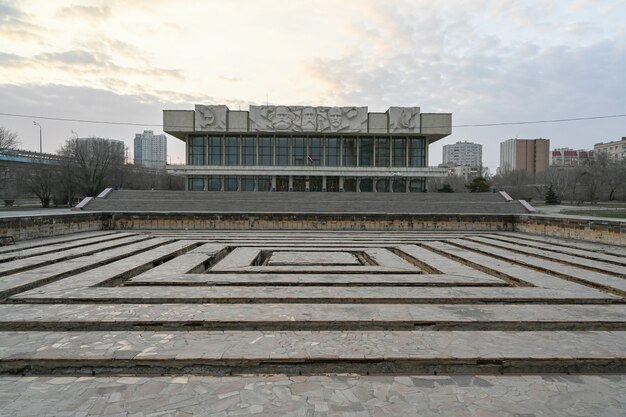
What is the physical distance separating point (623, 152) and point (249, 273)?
A: 113 metres

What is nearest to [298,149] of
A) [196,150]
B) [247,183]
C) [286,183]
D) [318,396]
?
[286,183]

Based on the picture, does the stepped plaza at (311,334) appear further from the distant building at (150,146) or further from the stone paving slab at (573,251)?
the distant building at (150,146)

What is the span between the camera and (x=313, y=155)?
45.0 metres

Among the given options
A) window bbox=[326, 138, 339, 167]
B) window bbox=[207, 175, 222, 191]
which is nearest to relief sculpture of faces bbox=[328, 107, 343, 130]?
window bbox=[326, 138, 339, 167]

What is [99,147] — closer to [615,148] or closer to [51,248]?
[51,248]

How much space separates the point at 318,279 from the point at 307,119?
120 ft

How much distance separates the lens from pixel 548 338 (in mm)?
5266

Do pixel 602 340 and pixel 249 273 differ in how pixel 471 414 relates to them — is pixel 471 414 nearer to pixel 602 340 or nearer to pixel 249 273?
pixel 602 340

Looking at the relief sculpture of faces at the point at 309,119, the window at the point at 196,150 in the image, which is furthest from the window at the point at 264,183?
the window at the point at 196,150

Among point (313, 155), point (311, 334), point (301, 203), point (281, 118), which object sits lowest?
point (311, 334)

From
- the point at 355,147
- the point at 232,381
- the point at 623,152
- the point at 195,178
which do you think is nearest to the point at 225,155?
the point at 195,178

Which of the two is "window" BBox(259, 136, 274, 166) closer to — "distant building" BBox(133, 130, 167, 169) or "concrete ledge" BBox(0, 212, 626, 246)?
"concrete ledge" BBox(0, 212, 626, 246)

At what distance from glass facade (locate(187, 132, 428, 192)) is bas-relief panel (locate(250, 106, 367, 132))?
1501 millimetres

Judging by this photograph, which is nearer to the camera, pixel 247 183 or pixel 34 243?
pixel 34 243
